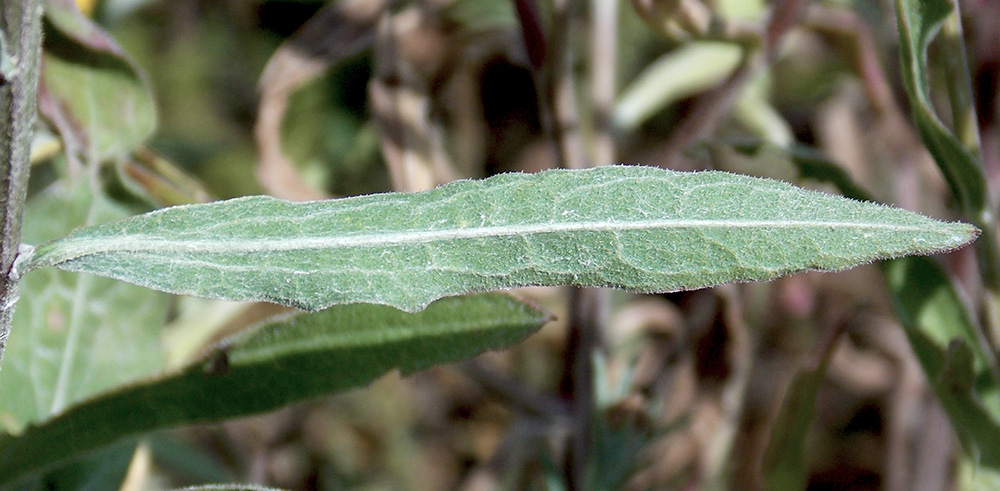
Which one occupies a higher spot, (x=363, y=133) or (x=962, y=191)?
(x=962, y=191)

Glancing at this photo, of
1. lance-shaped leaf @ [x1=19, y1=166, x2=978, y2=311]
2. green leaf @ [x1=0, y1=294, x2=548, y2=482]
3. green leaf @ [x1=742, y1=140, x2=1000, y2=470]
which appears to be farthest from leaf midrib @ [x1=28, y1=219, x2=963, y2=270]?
green leaf @ [x1=742, y1=140, x2=1000, y2=470]

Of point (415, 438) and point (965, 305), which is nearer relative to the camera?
point (965, 305)

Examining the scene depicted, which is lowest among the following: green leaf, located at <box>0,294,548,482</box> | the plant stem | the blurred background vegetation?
the blurred background vegetation

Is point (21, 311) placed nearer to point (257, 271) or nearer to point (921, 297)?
point (257, 271)

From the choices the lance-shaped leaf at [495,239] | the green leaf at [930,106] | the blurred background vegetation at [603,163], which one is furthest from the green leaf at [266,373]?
the green leaf at [930,106]

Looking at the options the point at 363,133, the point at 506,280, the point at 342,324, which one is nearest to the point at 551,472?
the point at 342,324

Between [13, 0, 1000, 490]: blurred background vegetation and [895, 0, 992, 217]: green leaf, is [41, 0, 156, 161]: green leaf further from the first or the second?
[895, 0, 992, 217]: green leaf

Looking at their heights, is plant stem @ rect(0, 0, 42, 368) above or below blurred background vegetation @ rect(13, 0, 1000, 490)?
above
